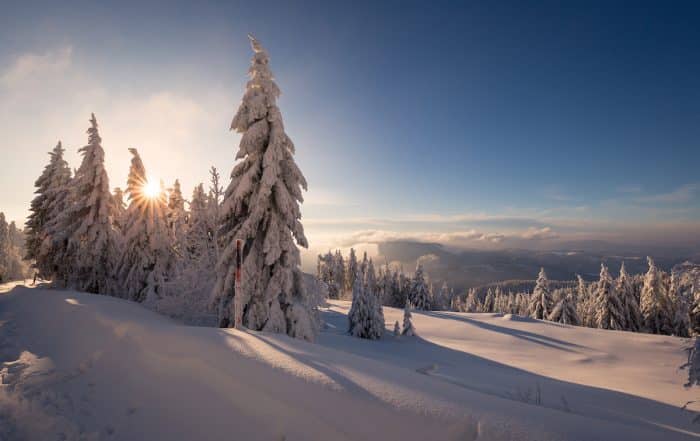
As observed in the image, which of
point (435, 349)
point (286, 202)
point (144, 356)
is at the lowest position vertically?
point (435, 349)

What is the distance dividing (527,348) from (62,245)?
121 ft

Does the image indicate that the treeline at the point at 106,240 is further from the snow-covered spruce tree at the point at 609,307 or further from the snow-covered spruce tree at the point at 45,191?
the snow-covered spruce tree at the point at 609,307

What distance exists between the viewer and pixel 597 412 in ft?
18.6

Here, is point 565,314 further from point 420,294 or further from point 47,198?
point 47,198

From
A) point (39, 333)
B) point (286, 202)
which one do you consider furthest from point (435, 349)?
point (39, 333)

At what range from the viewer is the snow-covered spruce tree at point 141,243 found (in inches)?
811

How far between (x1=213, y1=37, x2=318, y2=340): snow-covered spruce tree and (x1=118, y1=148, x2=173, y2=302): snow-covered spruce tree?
12179 mm

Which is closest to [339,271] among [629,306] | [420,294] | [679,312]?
[420,294]

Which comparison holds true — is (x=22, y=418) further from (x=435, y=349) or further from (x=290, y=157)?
(x=435, y=349)

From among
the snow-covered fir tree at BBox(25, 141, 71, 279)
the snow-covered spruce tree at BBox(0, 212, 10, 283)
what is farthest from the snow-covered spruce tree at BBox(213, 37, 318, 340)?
the snow-covered spruce tree at BBox(0, 212, 10, 283)

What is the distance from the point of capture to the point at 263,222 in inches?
474

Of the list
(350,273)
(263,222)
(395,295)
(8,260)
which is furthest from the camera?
(350,273)

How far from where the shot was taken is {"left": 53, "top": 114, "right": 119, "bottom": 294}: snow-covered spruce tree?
20.4 metres

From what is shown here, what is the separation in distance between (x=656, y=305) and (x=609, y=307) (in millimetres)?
5247
